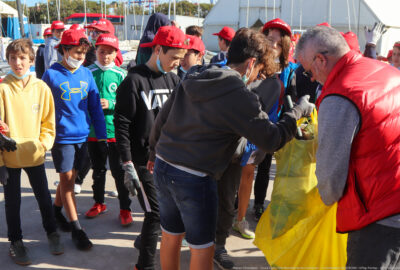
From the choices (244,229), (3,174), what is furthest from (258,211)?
(3,174)

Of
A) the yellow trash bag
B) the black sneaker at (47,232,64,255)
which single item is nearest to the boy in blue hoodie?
the black sneaker at (47,232,64,255)

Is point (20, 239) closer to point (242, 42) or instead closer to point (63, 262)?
point (63, 262)

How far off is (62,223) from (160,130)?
1966 mm

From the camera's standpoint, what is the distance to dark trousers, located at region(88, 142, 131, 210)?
13.7ft

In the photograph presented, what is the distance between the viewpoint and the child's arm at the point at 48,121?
132 inches

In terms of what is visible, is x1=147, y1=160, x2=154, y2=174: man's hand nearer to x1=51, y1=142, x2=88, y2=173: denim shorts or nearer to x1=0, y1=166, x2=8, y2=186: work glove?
x1=51, y1=142, x2=88, y2=173: denim shorts

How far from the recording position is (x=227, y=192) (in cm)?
323

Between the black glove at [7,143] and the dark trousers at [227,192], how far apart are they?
162cm

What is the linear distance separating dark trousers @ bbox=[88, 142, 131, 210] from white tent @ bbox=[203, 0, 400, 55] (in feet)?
55.4

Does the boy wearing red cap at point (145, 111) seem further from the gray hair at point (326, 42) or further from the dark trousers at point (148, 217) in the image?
the gray hair at point (326, 42)

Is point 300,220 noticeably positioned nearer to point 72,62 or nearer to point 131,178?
point 131,178

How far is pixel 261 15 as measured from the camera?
96.5 ft

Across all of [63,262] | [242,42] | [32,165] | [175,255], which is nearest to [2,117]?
[32,165]

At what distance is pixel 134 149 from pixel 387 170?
1.84 meters
